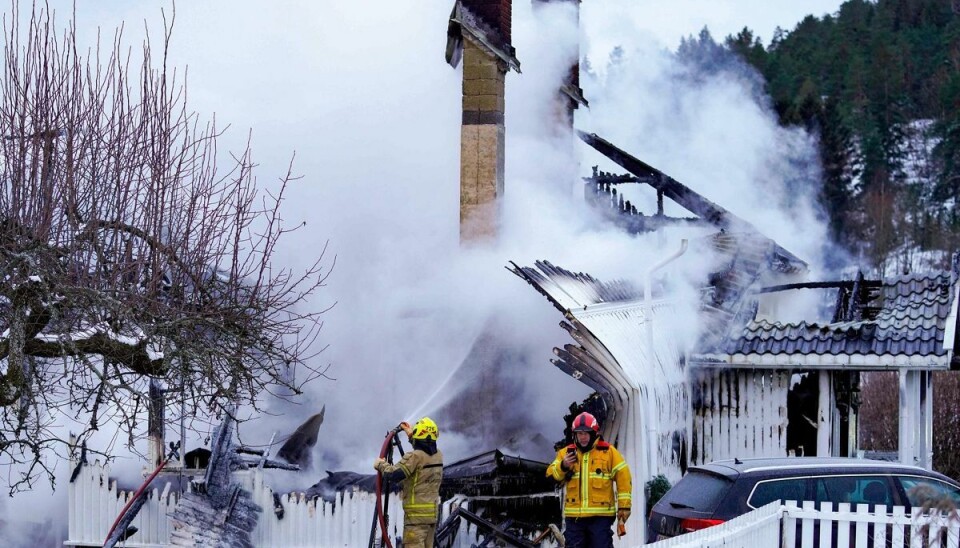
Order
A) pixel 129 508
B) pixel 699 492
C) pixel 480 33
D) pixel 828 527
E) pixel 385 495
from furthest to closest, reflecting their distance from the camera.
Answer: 1. pixel 480 33
2. pixel 129 508
3. pixel 385 495
4. pixel 699 492
5. pixel 828 527

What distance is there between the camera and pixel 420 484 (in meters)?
10.5

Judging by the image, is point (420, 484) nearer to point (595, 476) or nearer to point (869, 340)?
point (595, 476)

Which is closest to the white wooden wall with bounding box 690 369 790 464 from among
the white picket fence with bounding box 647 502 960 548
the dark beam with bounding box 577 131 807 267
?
the white picket fence with bounding box 647 502 960 548

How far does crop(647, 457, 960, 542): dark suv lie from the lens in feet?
29.5

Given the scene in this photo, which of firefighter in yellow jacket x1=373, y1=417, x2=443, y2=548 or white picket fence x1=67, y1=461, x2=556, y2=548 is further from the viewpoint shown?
white picket fence x1=67, y1=461, x2=556, y2=548

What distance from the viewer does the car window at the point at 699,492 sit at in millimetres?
9039

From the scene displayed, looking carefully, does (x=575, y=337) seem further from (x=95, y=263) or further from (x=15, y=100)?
(x=15, y=100)

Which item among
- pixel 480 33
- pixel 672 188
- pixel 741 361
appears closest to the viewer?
pixel 741 361

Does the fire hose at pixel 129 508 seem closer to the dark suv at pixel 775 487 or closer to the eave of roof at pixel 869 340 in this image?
the dark suv at pixel 775 487

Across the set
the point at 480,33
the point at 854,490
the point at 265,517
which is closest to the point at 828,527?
the point at 854,490

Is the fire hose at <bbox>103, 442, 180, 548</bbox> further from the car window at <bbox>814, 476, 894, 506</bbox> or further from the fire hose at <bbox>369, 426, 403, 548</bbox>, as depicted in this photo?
the car window at <bbox>814, 476, 894, 506</bbox>

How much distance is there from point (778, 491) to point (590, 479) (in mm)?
1410

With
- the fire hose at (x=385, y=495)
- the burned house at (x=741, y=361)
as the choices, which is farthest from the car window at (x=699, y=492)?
the fire hose at (x=385, y=495)

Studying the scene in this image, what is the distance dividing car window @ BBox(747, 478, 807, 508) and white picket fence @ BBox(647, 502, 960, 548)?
18 centimetres
